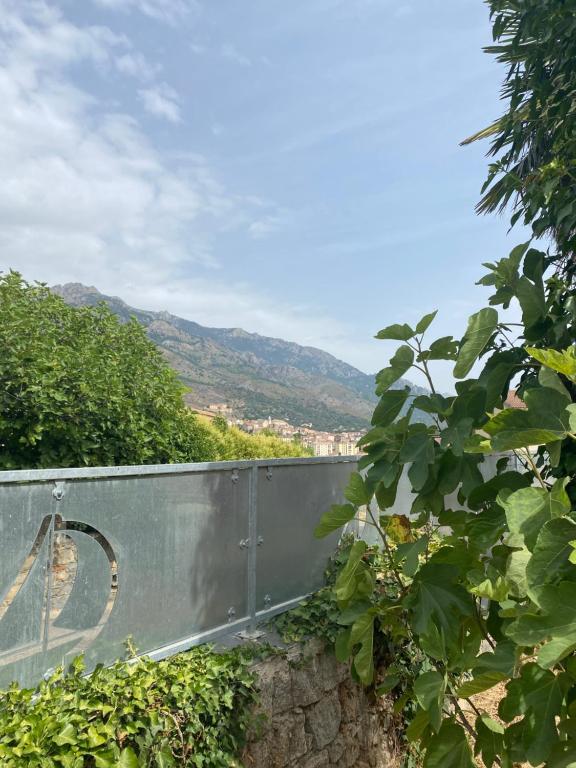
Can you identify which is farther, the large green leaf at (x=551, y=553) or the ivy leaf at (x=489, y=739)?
the ivy leaf at (x=489, y=739)

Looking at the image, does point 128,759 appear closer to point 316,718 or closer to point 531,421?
point 316,718

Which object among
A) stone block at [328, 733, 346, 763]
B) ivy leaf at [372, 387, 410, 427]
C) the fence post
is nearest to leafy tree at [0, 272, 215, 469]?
the fence post

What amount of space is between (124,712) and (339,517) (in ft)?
3.85

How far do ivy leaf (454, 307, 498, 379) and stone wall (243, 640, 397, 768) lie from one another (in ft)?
5.69

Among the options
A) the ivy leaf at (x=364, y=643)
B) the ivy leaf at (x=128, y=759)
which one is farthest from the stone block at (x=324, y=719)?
the ivy leaf at (x=128, y=759)

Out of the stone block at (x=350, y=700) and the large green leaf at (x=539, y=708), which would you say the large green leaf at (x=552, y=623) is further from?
the stone block at (x=350, y=700)

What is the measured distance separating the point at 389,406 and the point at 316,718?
1.81 m

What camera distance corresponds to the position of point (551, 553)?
130 cm

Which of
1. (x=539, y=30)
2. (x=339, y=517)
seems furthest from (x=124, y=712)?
(x=539, y=30)

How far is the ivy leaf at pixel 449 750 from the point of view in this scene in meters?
1.99

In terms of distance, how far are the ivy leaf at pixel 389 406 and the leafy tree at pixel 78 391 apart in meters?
2.76

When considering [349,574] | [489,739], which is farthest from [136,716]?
[489,739]

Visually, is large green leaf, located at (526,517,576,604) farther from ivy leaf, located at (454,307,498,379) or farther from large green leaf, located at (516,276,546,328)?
large green leaf, located at (516,276,546,328)

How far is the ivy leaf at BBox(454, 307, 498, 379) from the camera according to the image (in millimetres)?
2029
